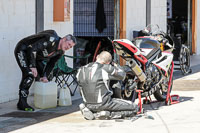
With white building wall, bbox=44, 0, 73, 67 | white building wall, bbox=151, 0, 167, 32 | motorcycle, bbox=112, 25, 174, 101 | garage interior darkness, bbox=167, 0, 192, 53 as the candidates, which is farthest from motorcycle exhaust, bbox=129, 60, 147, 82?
garage interior darkness, bbox=167, 0, 192, 53

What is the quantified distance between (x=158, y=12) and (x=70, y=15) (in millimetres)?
5616

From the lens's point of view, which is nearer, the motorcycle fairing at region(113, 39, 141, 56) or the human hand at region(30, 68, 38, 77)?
the motorcycle fairing at region(113, 39, 141, 56)

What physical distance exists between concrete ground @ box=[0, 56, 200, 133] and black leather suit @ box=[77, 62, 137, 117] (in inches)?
9.1

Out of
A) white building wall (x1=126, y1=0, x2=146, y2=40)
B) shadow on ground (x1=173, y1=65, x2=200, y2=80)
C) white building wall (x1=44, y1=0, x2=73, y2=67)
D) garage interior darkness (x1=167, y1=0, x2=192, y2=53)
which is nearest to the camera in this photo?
white building wall (x1=44, y1=0, x2=73, y2=67)

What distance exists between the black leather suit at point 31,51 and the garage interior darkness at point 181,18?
44.0ft

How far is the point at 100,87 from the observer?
8.82 meters

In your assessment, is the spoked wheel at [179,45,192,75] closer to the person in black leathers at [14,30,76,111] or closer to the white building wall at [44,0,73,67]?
the white building wall at [44,0,73,67]

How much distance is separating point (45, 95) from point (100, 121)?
5.61 feet

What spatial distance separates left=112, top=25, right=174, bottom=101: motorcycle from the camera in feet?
31.7

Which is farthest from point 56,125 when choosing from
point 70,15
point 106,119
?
point 70,15

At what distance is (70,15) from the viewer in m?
13.3

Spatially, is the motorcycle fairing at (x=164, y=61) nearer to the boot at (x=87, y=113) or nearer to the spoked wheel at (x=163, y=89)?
the spoked wheel at (x=163, y=89)

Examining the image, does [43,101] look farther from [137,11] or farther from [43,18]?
[137,11]

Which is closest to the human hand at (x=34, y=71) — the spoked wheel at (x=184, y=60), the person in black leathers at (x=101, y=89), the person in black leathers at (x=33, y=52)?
the person in black leathers at (x=33, y=52)
